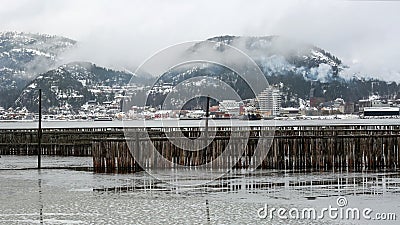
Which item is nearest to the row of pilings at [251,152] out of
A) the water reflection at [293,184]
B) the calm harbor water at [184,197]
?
the calm harbor water at [184,197]

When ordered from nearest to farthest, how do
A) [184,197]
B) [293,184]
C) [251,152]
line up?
1. [184,197]
2. [293,184]
3. [251,152]

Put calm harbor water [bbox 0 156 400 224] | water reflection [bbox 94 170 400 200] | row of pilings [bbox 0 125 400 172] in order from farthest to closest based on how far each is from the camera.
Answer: row of pilings [bbox 0 125 400 172]
water reflection [bbox 94 170 400 200]
calm harbor water [bbox 0 156 400 224]

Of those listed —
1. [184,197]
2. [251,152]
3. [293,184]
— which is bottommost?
[184,197]

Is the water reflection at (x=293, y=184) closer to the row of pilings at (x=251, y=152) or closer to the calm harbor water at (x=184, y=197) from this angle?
the calm harbor water at (x=184, y=197)

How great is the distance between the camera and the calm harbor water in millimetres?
19516

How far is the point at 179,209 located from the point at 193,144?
1589 cm

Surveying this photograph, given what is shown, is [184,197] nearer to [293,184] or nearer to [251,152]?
[293,184]

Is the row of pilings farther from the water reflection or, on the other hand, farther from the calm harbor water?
the water reflection

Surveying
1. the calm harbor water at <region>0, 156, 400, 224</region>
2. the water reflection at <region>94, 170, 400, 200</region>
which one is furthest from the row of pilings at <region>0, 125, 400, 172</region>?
the water reflection at <region>94, 170, 400, 200</region>

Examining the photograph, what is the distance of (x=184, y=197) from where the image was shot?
24156 millimetres

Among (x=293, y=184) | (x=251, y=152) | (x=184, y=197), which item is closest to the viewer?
(x=184, y=197)

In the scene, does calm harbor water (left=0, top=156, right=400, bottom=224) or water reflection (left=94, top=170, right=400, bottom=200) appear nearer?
calm harbor water (left=0, top=156, right=400, bottom=224)

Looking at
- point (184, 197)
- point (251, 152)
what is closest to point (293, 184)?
point (184, 197)

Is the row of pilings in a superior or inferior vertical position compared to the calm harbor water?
superior
